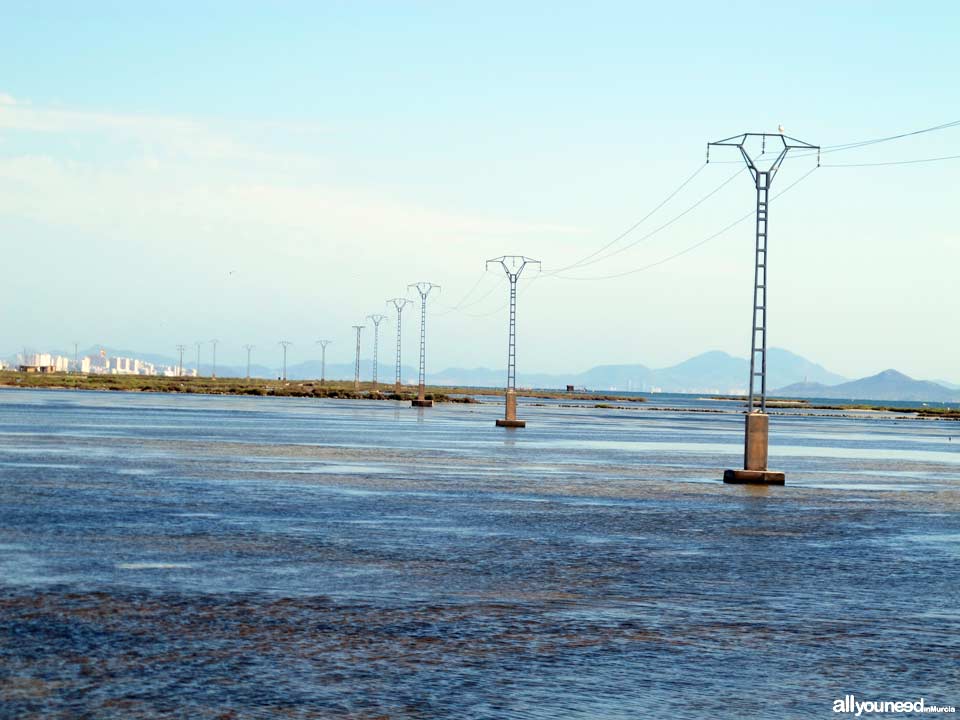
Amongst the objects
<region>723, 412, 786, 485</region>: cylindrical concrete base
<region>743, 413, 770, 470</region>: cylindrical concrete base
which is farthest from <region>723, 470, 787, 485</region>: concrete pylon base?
<region>743, 413, 770, 470</region>: cylindrical concrete base

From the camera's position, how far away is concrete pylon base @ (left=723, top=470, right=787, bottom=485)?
34.3m

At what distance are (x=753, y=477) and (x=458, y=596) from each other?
69.9 feet

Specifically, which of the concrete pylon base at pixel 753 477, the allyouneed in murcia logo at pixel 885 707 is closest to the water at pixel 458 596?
the allyouneed in murcia logo at pixel 885 707

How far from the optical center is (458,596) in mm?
14273

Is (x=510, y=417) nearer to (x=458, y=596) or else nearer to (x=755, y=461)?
(x=755, y=461)

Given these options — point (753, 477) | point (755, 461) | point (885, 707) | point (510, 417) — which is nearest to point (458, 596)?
point (885, 707)

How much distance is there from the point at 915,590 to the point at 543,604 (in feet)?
15.0

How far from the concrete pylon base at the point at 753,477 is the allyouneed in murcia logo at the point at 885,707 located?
24.7m

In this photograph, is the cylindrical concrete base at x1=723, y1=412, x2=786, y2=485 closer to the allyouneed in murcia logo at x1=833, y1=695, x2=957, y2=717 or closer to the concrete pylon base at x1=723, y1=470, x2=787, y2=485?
the concrete pylon base at x1=723, y1=470, x2=787, y2=485

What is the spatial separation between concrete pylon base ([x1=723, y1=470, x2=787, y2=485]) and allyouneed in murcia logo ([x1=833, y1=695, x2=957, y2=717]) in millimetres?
24673

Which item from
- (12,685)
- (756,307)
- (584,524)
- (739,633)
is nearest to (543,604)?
(739,633)

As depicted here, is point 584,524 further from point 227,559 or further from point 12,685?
point 12,685

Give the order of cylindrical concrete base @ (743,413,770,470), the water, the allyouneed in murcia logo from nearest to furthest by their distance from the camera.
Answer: the allyouneed in murcia logo < the water < cylindrical concrete base @ (743,413,770,470)

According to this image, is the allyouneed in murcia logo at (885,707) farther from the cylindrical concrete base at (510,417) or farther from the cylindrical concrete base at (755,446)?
the cylindrical concrete base at (510,417)
